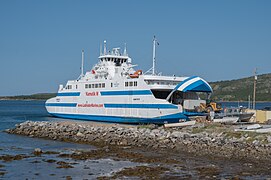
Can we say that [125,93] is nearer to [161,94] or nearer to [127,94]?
[127,94]

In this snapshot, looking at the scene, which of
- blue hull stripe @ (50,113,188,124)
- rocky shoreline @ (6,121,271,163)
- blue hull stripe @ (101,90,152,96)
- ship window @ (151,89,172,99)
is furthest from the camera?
ship window @ (151,89,172,99)

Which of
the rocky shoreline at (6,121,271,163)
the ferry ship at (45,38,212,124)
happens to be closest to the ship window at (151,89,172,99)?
the ferry ship at (45,38,212,124)

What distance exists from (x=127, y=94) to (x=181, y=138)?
45.1ft

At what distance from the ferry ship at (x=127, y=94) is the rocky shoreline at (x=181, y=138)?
182 inches

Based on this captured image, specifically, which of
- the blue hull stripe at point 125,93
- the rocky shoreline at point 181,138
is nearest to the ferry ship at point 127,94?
the blue hull stripe at point 125,93

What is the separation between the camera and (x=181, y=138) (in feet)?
86.1

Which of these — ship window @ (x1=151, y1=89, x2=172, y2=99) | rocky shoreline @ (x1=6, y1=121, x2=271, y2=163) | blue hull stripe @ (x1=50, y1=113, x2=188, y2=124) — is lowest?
rocky shoreline @ (x1=6, y1=121, x2=271, y2=163)

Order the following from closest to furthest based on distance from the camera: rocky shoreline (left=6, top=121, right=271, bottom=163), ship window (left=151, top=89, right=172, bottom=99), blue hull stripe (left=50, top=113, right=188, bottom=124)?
rocky shoreline (left=6, top=121, right=271, bottom=163) → blue hull stripe (left=50, top=113, right=188, bottom=124) → ship window (left=151, top=89, right=172, bottom=99)

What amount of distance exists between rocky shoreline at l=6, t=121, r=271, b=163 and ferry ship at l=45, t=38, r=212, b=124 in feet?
15.2

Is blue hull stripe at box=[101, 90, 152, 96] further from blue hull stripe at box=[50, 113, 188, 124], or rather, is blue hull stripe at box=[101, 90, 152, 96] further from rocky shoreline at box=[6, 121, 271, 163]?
rocky shoreline at box=[6, 121, 271, 163]

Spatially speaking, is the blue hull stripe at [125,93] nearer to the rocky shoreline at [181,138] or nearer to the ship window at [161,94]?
the ship window at [161,94]

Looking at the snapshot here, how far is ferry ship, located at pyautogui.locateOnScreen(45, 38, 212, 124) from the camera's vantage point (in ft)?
119

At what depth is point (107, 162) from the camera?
70.1 ft

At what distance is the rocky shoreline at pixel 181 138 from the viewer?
22.3 m
